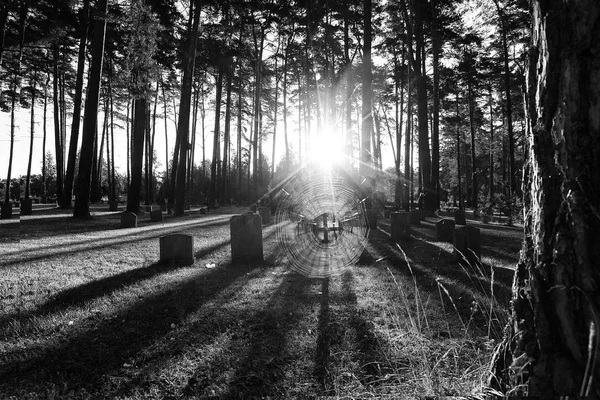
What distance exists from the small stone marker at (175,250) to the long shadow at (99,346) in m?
1.64

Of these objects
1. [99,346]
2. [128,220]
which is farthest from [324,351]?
[128,220]

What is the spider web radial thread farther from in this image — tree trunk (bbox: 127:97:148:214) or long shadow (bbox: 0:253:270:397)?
tree trunk (bbox: 127:97:148:214)

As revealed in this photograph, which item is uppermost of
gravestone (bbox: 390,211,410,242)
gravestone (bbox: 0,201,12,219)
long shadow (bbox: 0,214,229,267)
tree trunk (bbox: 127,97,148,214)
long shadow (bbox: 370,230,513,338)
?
tree trunk (bbox: 127,97,148,214)

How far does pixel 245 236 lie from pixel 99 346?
388 cm

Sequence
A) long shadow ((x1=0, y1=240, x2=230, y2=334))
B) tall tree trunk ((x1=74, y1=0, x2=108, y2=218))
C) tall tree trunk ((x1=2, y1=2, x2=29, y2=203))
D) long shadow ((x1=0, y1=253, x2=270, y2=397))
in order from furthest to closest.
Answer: tall tree trunk ((x1=2, y1=2, x2=29, y2=203)) < tall tree trunk ((x1=74, y1=0, x2=108, y2=218)) < long shadow ((x1=0, y1=240, x2=230, y2=334)) < long shadow ((x1=0, y1=253, x2=270, y2=397))

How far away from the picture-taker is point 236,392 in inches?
98.0

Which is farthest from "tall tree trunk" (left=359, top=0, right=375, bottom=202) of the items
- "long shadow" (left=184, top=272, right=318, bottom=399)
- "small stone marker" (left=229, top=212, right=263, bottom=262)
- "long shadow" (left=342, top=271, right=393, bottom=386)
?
"long shadow" (left=184, top=272, right=318, bottom=399)

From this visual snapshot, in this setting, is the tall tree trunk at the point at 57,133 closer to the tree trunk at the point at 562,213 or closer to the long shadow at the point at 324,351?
the long shadow at the point at 324,351

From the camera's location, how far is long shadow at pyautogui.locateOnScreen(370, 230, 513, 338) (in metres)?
4.38

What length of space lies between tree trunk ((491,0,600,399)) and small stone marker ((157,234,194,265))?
6031 mm

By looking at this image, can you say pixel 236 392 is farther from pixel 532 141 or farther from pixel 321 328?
pixel 532 141

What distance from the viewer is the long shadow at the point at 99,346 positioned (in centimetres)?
266

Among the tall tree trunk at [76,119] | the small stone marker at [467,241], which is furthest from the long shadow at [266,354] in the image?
the tall tree trunk at [76,119]

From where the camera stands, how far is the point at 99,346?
3.18 m
